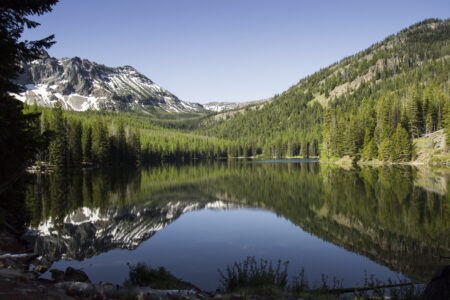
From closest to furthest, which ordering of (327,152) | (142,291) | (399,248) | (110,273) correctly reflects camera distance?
(142,291), (110,273), (399,248), (327,152)

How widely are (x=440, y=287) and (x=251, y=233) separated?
1432 cm

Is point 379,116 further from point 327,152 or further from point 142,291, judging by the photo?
point 142,291

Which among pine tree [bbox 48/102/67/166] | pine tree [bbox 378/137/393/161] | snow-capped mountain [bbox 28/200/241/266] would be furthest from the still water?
pine tree [bbox 378/137/393/161]

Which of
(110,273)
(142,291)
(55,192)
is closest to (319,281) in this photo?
(142,291)

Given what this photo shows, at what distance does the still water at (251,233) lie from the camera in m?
12.2

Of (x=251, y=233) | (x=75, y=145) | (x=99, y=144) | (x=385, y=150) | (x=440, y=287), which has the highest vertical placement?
(x=99, y=144)

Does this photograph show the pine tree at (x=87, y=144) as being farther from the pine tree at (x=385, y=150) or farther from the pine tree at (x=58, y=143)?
the pine tree at (x=385, y=150)

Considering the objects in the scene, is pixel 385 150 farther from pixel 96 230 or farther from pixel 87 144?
pixel 87 144

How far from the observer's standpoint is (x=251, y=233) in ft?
62.0

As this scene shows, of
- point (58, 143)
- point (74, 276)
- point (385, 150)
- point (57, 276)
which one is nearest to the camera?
point (57, 276)

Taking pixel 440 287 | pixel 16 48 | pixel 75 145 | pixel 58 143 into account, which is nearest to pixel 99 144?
pixel 75 145

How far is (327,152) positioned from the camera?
3944 inches

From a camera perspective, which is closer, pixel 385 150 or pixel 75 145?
pixel 385 150

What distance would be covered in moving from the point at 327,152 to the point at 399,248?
9113cm
